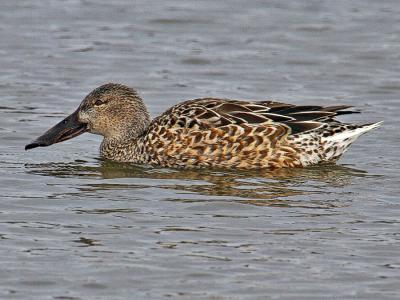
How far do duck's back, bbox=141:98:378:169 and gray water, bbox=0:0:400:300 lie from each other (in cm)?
19

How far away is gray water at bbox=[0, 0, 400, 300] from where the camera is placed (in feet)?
29.6

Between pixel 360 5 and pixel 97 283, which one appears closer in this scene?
pixel 97 283

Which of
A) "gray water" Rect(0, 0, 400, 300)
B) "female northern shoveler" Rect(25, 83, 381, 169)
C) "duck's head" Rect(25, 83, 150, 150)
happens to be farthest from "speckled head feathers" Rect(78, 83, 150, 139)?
"female northern shoveler" Rect(25, 83, 381, 169)

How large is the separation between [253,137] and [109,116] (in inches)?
64.8

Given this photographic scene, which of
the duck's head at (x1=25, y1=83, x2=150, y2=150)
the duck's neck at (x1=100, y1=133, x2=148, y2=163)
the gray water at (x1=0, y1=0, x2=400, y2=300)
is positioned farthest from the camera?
the duck's head at (x1=25, y1=83, x2=150, y2=150)

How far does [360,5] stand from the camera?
2009 centimetres

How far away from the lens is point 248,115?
12.7m

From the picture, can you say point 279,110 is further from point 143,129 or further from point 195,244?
point 195,244

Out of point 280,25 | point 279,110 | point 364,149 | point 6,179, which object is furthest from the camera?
point 280,25

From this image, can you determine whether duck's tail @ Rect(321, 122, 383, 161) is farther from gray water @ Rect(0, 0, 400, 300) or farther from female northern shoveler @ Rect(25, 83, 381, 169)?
gray water @ Rect(0, 0, 400, 300)

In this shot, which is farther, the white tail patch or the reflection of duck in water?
the white tail patch

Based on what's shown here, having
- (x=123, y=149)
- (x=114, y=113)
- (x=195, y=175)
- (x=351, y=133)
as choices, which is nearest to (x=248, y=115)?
(x=195, y=175)

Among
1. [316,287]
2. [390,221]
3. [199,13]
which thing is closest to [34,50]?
[199,13]

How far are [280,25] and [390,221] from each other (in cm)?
917
